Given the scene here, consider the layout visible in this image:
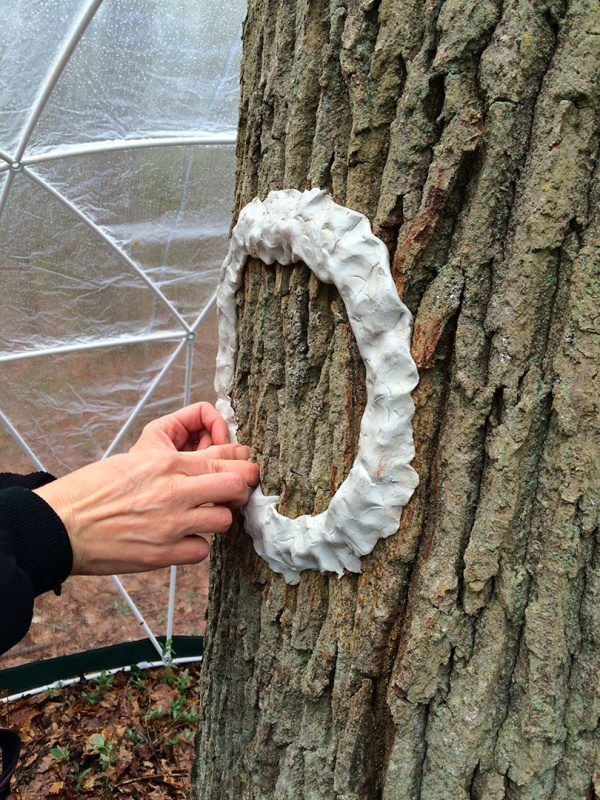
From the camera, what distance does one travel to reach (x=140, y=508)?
3.15ft

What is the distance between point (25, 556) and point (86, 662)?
9.41ft

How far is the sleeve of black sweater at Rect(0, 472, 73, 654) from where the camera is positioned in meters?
0.89

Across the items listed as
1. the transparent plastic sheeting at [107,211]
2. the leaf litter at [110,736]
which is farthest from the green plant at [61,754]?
the transparent plastic sheeting at [107,211]

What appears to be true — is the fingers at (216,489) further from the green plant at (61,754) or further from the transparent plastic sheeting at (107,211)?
the green plant at (61,754)

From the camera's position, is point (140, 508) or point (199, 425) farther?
point (199, 425)

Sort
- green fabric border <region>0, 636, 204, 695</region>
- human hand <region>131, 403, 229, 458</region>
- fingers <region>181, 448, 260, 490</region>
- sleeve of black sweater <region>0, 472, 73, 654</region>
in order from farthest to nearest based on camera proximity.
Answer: green fabric border <region>0, 636, 204, 695</region>
human hand <region>131, 403, 229, 458</region>
fingers <region>181, 448, 260, 490</region>
sleeve of black sweater <region>0, 472, 73, 654</region>

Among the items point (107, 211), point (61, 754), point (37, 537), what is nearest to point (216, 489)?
point (37, 537)

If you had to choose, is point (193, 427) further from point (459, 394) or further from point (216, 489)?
point (459, 394)

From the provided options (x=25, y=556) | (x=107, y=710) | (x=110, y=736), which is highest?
(x=25, y=556)

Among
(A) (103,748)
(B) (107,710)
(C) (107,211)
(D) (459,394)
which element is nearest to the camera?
(D) (459,394)

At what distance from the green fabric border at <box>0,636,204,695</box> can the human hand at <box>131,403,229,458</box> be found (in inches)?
105

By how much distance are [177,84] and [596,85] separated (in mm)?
2311

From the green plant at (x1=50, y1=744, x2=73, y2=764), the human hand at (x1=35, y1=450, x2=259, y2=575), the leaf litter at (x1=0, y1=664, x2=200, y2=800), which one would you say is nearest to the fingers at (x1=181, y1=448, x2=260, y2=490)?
the human hand at (x1=35, y1=450, x2=259, y2=575)

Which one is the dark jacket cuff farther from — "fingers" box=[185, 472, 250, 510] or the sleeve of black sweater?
"fingers" box=[185, 472, 250, 510]
